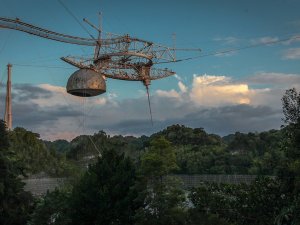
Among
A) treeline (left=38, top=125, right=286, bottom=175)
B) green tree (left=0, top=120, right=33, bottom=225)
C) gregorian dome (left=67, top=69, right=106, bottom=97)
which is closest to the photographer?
green tree (left=0, top=120, right=33, bottom=225)

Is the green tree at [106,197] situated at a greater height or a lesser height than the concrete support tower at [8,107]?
lesser

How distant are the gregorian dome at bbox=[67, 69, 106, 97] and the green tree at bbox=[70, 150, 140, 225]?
18.6 meters

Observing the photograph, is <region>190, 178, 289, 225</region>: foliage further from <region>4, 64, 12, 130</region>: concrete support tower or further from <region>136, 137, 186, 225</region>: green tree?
<region>4, 64, 12, 130</region>: concrete support tower

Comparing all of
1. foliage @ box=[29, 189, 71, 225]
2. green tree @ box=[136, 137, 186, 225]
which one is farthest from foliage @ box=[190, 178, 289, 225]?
foliage @ box=[29, 189, 71, 225]

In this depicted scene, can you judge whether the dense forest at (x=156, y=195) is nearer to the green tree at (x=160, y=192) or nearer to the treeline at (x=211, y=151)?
the green tree at (x=160, y=192)

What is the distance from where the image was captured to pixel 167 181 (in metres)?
23.1

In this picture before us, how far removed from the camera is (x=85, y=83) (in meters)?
44.9

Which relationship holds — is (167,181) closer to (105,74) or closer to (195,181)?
(195,181)

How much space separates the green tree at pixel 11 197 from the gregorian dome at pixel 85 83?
14871 mm

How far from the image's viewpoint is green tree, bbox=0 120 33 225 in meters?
29.3

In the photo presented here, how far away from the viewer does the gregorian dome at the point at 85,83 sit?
44.9 metres

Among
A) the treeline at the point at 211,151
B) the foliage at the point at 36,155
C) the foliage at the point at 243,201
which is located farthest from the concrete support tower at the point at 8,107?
the foliage at the point at 243,201

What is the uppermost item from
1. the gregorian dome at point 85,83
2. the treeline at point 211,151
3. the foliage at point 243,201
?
the gregorian dome at point 85,83

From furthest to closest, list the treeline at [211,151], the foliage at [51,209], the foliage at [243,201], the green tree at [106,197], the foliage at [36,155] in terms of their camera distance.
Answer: the foliage at [36,155] → the treeline at [211,151] → the foliage at [51,209] → the green tree at [106,197] → the foliage at [243,201]
